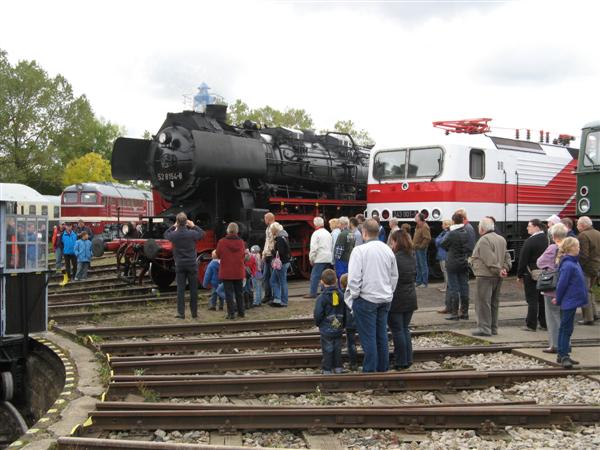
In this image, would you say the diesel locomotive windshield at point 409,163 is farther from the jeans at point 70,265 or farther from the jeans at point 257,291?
the jeans at point 70,265

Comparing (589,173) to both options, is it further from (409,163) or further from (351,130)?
(351,130)

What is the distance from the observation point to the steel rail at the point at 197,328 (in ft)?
31.8

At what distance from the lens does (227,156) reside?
1403 centimetres

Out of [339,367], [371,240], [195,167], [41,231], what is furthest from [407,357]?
[195,167]

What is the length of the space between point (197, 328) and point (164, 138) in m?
5.82

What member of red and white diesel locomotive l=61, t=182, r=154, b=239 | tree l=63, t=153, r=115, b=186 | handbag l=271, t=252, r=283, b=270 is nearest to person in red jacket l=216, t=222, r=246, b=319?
handbag l=271, t=252, r=283, b=270

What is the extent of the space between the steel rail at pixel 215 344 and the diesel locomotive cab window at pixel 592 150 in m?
8.71

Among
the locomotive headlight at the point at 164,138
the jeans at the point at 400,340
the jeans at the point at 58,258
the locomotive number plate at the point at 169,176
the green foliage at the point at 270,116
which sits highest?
the green foliage at the point at 270,116

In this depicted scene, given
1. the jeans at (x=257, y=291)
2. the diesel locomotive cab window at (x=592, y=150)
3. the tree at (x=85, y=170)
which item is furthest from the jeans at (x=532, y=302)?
the tree at (x=85, y=170)

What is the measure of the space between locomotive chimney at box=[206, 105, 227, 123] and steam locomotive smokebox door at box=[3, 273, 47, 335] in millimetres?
6697

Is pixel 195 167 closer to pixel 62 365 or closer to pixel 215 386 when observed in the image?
pixel 62 365

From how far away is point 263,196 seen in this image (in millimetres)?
15383

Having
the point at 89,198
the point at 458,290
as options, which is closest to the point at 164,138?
the point at 458,290

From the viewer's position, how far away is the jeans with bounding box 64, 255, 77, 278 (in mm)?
18078
